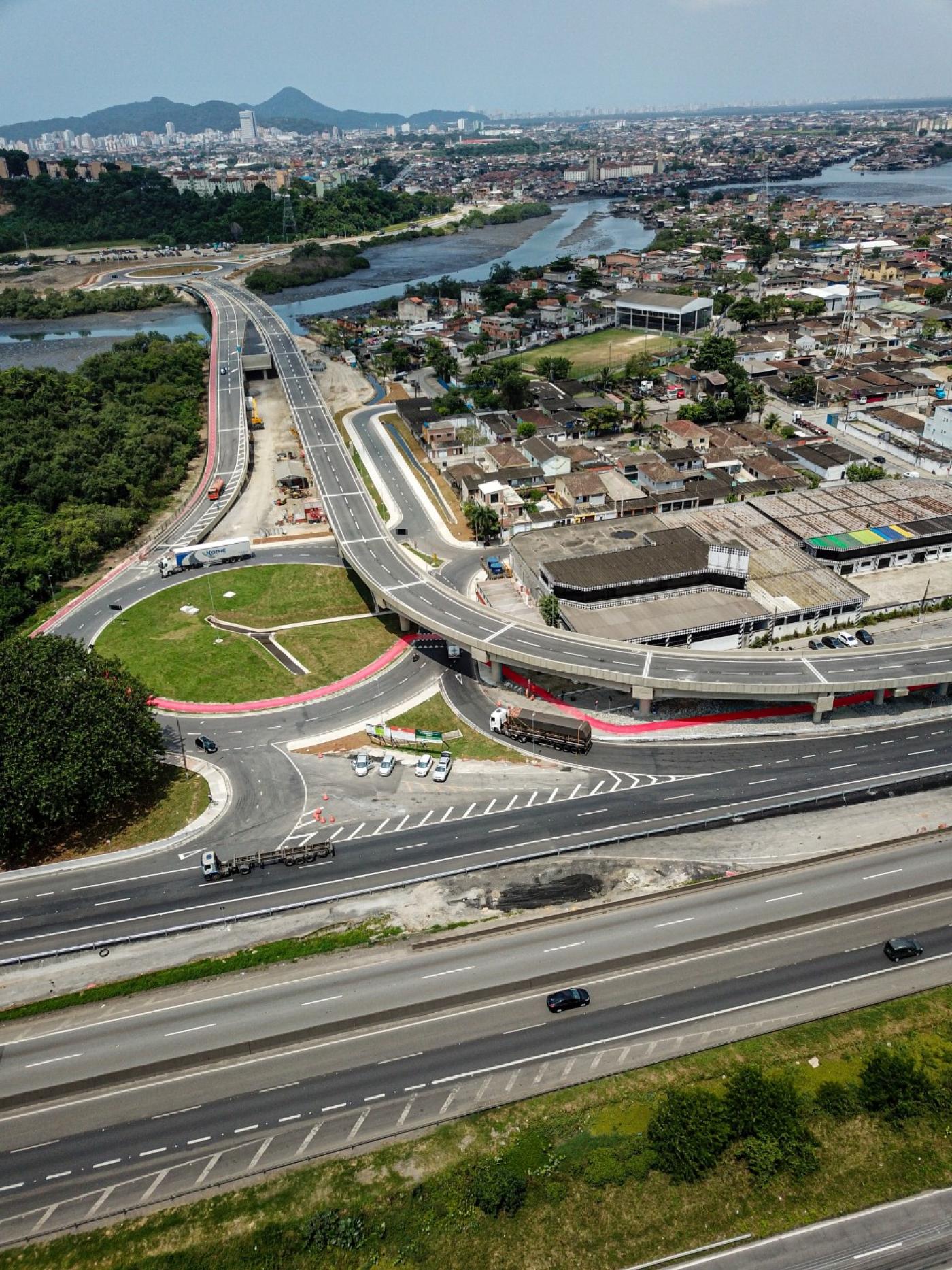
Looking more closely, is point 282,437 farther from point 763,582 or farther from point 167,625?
point 763,582

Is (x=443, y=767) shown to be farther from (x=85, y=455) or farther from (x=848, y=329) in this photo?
(x=848, y=329)

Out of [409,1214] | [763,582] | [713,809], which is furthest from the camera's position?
[763,582]

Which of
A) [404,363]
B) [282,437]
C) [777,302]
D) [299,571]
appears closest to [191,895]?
[299,571]

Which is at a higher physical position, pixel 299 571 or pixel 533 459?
pixel 533 459

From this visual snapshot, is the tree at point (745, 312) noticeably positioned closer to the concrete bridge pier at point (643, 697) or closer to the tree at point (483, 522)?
the tree at point (483, 522)

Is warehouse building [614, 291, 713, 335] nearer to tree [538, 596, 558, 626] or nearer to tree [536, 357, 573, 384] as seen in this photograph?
tree [536, 357, 573, 384]

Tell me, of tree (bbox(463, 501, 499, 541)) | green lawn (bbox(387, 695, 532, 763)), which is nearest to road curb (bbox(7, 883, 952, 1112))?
green lawn (bbox(387, 695, 532, 763))

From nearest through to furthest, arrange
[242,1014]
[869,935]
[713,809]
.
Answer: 1. [242,1014]
2. [869,935]
3. [713,809]
